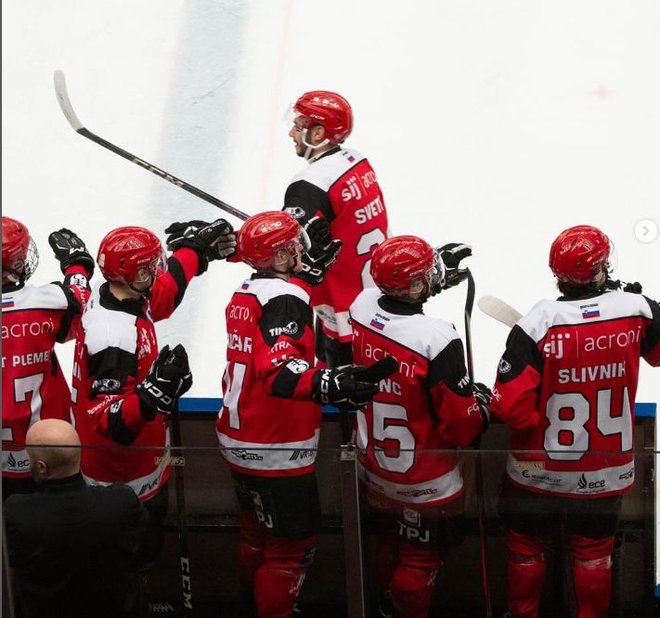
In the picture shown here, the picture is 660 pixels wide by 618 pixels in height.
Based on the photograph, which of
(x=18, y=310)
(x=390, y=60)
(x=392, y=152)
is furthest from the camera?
(x=390, y=60)

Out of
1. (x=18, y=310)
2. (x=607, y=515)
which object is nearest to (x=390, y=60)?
(x=18, y=310)

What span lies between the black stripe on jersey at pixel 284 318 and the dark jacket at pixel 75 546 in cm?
66

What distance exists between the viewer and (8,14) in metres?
7.25

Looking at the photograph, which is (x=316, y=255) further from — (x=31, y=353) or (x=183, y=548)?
(x=183, y=548)

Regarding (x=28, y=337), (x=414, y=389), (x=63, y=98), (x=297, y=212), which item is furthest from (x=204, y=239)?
(x=63, y=98)

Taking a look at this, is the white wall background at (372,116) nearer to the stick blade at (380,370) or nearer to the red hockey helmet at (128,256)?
the red hockey helmet at (128,256)

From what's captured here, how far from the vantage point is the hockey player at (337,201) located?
457 cm

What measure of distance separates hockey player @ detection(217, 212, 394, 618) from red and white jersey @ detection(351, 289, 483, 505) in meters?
0.18

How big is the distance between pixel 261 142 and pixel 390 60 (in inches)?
34.5

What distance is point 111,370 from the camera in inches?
147

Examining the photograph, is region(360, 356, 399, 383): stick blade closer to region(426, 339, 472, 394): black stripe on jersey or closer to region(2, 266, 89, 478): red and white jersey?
region(426, 339, 472, 394): black stripe on jersey

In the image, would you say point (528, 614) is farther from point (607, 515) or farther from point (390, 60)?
point (390, 60)

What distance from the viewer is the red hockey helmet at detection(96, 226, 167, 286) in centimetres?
385

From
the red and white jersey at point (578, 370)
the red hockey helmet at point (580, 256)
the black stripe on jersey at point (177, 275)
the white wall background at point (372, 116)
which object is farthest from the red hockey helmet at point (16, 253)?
the red hockey helmet at point (580, 256)
